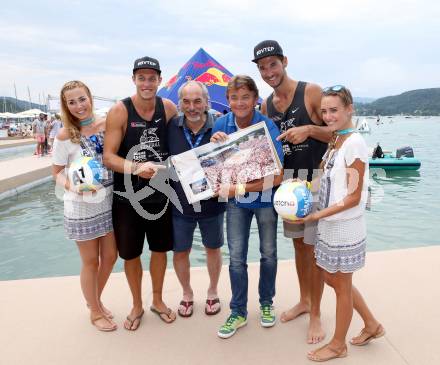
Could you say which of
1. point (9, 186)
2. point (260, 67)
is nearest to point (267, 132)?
point (260, 67)

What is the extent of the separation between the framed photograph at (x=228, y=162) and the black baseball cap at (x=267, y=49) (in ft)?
1.71

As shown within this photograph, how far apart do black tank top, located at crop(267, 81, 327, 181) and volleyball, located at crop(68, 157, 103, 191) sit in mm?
1426

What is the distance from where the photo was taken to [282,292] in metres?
3.56

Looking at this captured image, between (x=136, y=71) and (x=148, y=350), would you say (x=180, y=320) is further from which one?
(x=136, y=71)

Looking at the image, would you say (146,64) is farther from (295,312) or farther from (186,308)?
(295,312)

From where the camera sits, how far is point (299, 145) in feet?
9.39

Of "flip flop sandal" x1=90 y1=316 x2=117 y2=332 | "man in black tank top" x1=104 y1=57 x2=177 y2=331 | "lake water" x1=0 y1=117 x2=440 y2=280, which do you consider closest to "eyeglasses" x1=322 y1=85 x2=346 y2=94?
"man in black tank top" x1=104 y1=57 x2=177 y2=331

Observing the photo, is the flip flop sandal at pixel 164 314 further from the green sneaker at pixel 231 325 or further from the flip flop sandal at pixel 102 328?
the green sneaker at pixel 231 325

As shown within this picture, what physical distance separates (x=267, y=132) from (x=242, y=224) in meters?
0.75

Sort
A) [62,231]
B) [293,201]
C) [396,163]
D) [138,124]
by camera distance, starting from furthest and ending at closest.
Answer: [396,163]
[62,231]
[138,124]
[293,201]

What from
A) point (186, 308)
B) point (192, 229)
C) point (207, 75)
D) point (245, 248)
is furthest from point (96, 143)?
point (207, 75)

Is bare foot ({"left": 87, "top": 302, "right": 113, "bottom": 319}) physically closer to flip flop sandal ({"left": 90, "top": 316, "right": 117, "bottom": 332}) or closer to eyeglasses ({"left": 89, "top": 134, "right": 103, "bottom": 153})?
flip flop sandal ({"left": 90, "top": 316, "right": 117, "bottom": 332})

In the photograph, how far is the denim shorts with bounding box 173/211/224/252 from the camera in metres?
3.07

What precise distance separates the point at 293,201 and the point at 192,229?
3.69 ft
